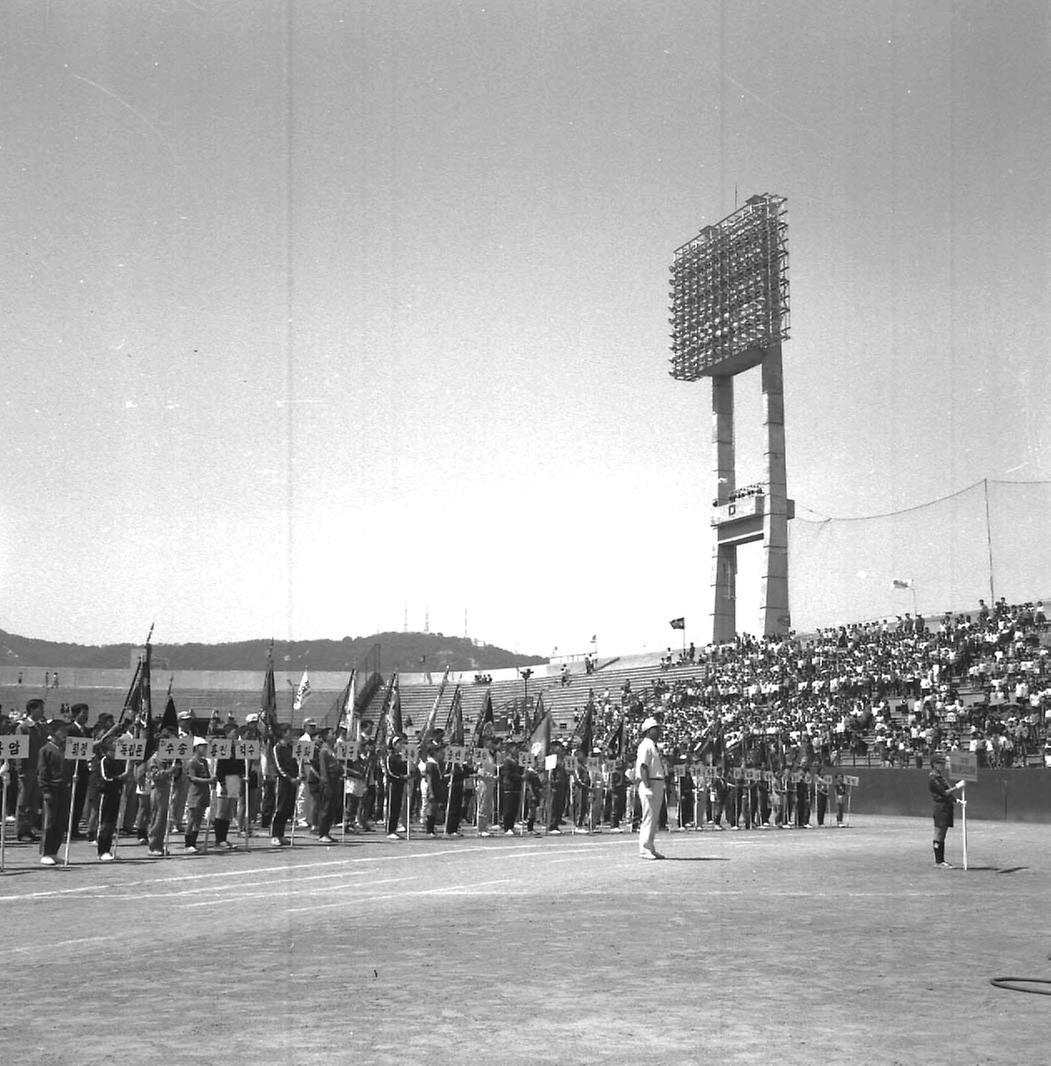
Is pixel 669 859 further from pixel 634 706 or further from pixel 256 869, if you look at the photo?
pixel 634 706

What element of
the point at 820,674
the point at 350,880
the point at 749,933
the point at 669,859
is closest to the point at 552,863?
the point at 669,859

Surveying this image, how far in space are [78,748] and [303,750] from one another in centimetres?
498

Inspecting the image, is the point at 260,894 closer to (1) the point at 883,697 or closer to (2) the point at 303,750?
(2) the point at 303,750

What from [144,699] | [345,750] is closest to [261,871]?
[345,750]

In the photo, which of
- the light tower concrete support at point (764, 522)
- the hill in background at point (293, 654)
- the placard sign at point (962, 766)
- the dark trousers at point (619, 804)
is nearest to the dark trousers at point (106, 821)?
the placard sign at point (962, 766)

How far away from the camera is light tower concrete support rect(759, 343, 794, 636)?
70125mm

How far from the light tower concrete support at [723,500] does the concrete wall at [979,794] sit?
28032 millimetres

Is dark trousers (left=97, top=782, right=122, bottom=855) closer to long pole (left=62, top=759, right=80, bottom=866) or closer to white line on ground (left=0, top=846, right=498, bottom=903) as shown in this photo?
long pole (left=62, top=759, right=80, bottom=866)

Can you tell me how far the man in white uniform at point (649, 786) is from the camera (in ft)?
64.2

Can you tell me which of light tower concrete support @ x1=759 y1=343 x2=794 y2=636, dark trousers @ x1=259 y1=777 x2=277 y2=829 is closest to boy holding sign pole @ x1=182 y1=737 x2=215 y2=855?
dark trousers @ x1=259 y1=777 x2=277 y2=829

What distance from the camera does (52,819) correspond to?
57.8 feet

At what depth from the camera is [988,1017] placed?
7.58 metres

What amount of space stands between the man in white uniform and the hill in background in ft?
341

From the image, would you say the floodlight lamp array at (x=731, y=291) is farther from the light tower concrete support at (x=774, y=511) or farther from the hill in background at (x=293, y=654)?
the hill in background at (x=293, y=654)
